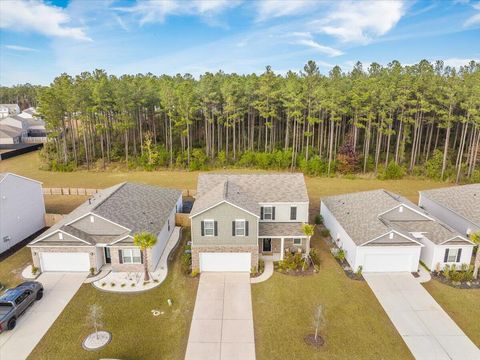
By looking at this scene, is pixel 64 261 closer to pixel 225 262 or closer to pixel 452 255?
pixel 225 262

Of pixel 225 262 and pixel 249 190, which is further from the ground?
pixel 249 190

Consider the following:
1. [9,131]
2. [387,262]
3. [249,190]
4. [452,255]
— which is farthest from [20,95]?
[452,255]

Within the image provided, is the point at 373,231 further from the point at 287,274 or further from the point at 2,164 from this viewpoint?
the point at 2,164

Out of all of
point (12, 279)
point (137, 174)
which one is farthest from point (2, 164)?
point (12, 279)

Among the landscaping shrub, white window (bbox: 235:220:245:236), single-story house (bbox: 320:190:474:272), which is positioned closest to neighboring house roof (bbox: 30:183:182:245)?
white window (bbox: 235:220:245:236)

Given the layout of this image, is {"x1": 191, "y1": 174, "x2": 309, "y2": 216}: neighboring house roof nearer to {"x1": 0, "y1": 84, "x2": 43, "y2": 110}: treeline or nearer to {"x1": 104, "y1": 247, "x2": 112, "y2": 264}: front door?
{"x1": 104, "y1": 247, "x2": 112, "y2": 264}: front door

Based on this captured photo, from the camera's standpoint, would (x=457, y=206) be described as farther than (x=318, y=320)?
Yes

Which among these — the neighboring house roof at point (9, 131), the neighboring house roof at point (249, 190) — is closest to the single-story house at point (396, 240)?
the neighboring house roof at point (249, 190)
